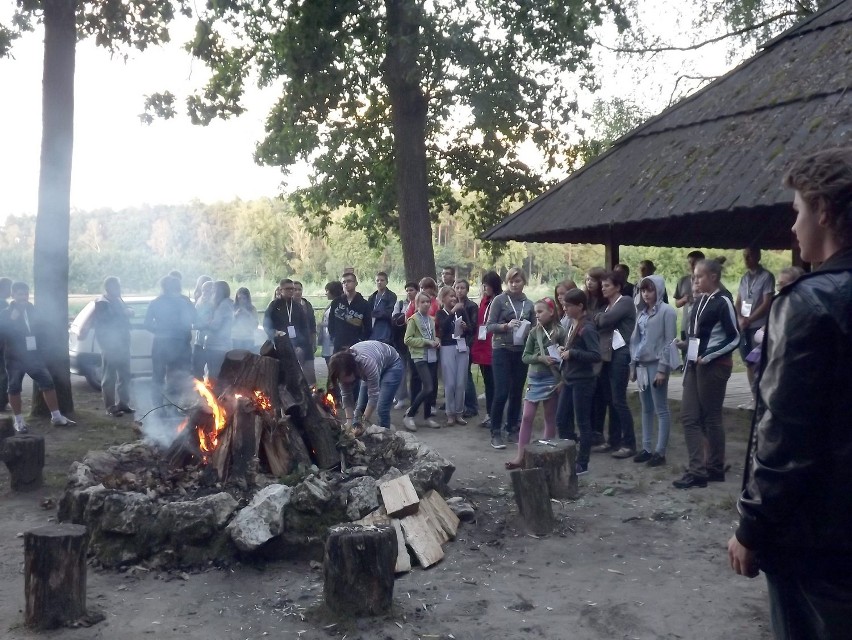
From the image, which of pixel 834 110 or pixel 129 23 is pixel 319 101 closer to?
pixel 129 23

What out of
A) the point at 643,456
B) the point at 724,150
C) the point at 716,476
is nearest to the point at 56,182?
the point at 643,456

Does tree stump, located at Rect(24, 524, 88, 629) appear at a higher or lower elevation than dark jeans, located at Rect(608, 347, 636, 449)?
lower

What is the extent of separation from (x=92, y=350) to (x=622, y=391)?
8.88 meters

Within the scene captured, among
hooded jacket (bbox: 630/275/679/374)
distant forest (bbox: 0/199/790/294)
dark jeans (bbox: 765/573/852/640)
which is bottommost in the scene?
dark jeans (bbox: 765/573/852/640)

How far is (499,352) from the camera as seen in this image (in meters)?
9.75

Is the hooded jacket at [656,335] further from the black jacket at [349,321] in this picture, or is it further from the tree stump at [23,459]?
the tree stump at [23,459]

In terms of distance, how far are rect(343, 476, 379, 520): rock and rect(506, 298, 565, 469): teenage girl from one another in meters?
2.42

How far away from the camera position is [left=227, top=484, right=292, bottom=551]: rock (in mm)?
5855

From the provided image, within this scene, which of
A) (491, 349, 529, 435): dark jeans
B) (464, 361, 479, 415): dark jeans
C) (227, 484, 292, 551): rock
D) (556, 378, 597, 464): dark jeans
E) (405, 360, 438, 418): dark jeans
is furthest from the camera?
(464, 361, 479, 415): dark jeans

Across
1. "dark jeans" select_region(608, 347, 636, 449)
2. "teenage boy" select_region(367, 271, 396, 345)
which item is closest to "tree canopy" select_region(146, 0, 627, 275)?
"teenage boy" select_region(367, 271, 396, 345)

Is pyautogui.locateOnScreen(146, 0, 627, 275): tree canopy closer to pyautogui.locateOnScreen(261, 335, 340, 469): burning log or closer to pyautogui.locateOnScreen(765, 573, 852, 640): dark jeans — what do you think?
pyautogui.locateOnScreen(261, 335, 340, 469): burning log

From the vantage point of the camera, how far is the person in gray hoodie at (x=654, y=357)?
27.9ft

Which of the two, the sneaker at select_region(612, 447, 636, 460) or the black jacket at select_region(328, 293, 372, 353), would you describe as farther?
the black jacket at select_region(328, 293, 372, 353)

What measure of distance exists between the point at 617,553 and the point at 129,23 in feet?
37.0
